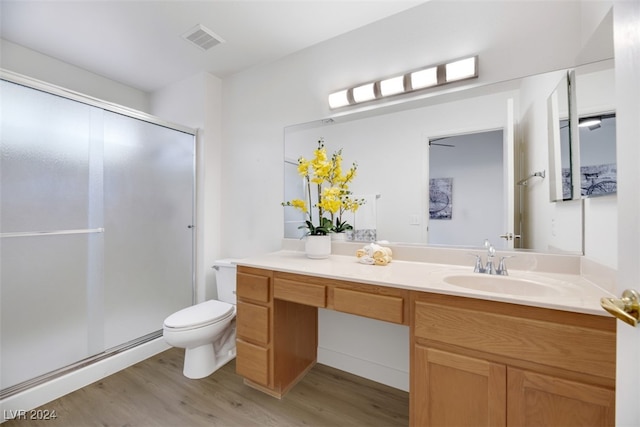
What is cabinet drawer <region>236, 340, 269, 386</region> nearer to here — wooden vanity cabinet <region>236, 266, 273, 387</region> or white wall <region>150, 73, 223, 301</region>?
wooden vanity cabinet <region>236, 266, 273, 387</region>

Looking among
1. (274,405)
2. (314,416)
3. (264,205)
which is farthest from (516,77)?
(274,405)

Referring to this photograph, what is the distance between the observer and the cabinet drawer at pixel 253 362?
158 cm

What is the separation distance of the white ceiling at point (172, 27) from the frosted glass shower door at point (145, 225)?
2.01 ft

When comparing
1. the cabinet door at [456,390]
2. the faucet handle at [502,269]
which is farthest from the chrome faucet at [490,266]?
the cabinet door at [456,390]

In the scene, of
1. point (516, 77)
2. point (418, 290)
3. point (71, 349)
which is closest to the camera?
point (418, 290)

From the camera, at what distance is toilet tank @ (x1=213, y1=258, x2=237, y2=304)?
7.27 ft

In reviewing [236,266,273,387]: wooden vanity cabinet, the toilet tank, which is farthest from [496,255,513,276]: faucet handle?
the toilet tank

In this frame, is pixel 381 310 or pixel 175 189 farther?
pixel 175 189

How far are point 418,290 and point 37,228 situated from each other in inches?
90.1

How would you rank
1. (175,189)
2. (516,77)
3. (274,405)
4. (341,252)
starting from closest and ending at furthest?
(516,77) < (274,405) < (341,252) < (175,189)

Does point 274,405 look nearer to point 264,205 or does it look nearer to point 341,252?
point 341,252

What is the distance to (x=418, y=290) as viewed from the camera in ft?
3.64

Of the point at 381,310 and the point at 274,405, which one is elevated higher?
the point at 381,310

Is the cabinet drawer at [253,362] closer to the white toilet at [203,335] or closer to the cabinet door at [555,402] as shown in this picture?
the white toilet at [203,335]
